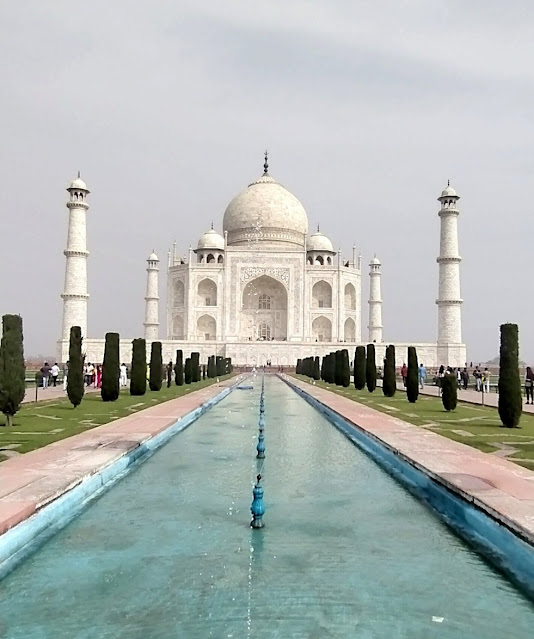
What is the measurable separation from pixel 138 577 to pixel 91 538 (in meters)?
0.71

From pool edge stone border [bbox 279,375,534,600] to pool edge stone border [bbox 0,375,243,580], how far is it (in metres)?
2.25

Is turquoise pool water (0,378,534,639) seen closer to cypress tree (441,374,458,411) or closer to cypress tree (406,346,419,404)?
cypress tree (441,374,458,411)

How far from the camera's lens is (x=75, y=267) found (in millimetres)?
31844

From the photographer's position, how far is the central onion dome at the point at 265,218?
40.6 m

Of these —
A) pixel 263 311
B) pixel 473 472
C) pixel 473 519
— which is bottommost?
pixel 473 519

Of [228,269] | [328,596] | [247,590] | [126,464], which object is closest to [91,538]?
[247,590]

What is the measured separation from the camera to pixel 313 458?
Result: 20.4 ft

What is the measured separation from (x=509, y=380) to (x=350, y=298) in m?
31.1

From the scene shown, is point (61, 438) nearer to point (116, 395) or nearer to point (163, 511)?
point (163, 511)

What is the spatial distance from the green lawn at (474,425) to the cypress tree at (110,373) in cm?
502

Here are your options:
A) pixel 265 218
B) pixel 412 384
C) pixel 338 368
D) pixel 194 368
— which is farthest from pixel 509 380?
pixel 265 218

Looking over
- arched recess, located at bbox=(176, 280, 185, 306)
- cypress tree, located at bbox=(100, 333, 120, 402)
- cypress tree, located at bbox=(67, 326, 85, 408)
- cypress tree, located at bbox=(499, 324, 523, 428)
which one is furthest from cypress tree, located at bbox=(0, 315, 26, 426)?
arched recess, located at bbox=(176, 280, 185, 306)

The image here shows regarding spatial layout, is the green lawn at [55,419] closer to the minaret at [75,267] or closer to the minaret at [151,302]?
the minaret at [75,267]

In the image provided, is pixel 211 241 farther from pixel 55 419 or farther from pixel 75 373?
pixel 55 419
